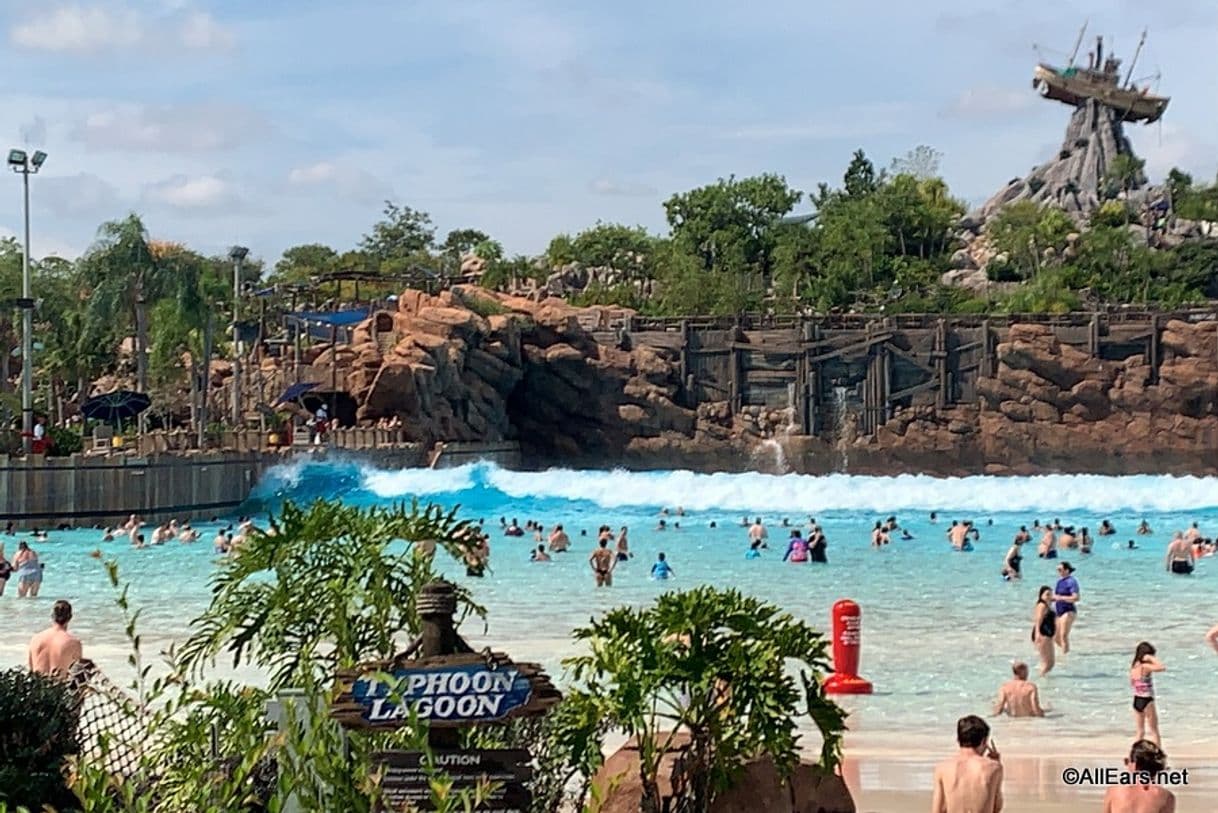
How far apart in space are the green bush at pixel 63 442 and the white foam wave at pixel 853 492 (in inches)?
677

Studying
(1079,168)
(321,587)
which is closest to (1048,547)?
(321,587)

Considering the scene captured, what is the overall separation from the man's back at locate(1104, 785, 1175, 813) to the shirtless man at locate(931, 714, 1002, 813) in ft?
1.76

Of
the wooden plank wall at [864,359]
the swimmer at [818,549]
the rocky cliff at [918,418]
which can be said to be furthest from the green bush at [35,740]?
A: the wooden plank wall at [864,359]

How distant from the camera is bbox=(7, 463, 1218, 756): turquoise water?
15.8 m

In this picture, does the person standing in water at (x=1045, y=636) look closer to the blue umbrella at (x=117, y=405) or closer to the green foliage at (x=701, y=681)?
the green foliage at (x=701, y=681)

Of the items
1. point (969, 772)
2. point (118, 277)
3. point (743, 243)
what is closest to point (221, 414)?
point (118, 277)

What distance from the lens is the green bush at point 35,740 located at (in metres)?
6.37

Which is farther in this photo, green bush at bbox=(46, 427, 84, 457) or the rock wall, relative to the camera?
the rock wall

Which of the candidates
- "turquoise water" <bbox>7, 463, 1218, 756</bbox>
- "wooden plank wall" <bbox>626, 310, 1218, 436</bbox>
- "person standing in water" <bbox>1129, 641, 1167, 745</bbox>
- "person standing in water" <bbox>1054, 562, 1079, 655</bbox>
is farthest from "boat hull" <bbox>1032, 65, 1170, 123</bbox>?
"person standing in water" <bbox>1129, 641, 1167, 745</bbox>

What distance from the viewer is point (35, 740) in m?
6.57

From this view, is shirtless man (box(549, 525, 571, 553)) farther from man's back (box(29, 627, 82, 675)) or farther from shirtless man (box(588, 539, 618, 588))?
man's back (box(29, 627, 82, 675))

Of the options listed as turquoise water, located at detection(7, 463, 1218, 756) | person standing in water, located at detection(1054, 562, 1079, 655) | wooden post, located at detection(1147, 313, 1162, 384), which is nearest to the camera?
turquoise water, located at detection(7, 463, 1218, 756)

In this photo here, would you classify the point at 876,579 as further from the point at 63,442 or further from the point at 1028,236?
the point at 1028,236

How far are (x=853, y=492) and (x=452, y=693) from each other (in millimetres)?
55194
